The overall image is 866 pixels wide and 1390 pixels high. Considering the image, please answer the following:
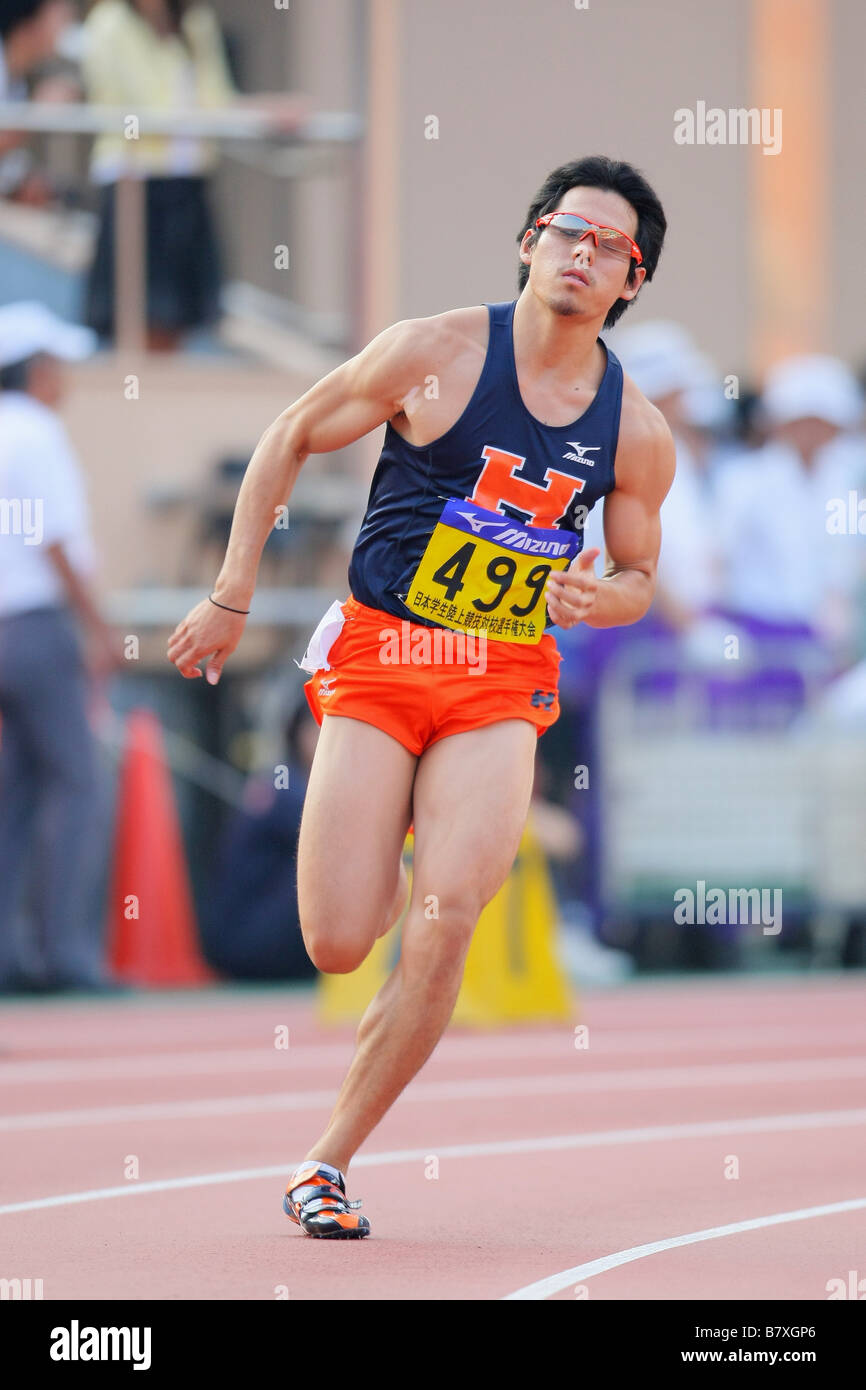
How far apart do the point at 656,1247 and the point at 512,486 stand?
1819 millimetres

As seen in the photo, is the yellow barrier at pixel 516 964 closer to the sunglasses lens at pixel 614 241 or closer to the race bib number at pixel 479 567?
the race bib number at pixel 479 567

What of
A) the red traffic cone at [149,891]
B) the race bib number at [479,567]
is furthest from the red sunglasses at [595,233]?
the red traffic cone at [149,891]

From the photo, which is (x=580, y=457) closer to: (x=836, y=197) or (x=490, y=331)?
(x=490, y=331)

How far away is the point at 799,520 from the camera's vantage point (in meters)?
14.5

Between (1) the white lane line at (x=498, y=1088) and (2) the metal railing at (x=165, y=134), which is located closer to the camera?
(1) the white lane line at (x=498, y=1088)

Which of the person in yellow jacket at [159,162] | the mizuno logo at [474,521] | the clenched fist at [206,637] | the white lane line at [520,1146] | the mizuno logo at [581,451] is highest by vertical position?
the person in yellow jacket at [159,162]

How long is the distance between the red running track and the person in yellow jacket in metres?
4.54

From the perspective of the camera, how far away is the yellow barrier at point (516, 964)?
11922 mm

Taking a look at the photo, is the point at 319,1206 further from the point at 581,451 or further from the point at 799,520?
the point at 799,520

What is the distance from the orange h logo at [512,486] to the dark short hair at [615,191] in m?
0.49

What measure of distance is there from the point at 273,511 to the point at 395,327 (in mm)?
538

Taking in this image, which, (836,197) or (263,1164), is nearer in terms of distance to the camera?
(263,1164)

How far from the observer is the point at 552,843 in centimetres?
1270
